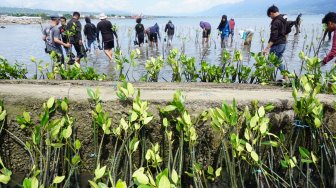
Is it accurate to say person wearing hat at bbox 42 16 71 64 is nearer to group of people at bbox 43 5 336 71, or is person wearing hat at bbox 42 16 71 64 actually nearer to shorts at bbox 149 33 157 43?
group of people at bbox 43 5 336 71

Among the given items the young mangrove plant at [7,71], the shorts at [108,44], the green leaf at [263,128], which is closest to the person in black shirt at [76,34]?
the shorts at [108,44]

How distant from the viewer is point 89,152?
274 cm

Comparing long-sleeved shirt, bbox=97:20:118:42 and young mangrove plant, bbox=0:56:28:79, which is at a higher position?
long-sleeved shirt, bbox=97:20:118:42

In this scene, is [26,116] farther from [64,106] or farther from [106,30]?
[106,30]

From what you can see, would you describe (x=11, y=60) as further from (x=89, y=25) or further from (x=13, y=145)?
(x=13, y=145)

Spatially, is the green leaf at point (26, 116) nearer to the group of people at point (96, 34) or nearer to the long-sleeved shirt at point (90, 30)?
the group of people at point (96, 34)

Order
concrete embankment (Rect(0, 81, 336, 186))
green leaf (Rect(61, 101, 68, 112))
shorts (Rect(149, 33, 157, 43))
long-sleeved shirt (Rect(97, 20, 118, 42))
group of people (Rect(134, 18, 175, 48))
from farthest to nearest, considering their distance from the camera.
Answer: shorts (Rect(149, 33, 157, 43))
group of people (Rect(134, 18, 175, 48))
long-sleeved shirt (Rect(97, 20, 118, 42))
concrete embankment (Rect(0, 81, 336, 186))
green leaf (Rect(61, 101, 68, 112))

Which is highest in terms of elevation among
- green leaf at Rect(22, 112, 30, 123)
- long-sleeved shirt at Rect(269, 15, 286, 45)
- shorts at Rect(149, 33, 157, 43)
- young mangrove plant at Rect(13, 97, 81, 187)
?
shorts at Rect(149, 33, 157, 43)

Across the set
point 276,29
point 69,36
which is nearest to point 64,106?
point 276,29

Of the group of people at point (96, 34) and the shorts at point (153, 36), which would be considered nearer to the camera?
the group of people at point (96, 34)

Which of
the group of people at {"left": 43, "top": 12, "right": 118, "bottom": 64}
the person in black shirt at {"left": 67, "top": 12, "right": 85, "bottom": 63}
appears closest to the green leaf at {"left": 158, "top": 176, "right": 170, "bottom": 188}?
the group of people at {"left": 43, "top": 12, "right": 118, "bottom": 64}

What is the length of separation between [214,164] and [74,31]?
6.44 meters

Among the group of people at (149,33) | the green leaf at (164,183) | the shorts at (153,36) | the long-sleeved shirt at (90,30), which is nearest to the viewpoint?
the green leaf at (164,183)

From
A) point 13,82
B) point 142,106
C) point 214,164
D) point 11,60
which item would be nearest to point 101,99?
point 142,106
